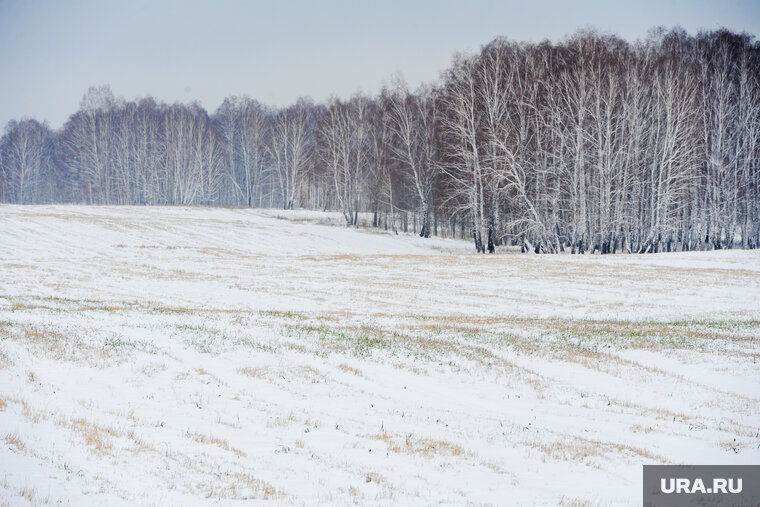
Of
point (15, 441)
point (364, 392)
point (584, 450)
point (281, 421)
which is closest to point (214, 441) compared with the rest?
point (281, 421)

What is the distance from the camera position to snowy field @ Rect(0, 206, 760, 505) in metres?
7.36

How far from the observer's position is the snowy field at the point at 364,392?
290 inches

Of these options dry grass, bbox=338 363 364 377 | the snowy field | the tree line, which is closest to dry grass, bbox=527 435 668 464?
the snowy field

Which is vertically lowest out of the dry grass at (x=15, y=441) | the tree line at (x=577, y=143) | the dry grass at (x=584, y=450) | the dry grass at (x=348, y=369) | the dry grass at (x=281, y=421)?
the dry grass at (x=584, y=450)

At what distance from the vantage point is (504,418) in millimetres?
10672

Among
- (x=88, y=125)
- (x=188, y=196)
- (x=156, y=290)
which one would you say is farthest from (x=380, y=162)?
(x=88, y=125)

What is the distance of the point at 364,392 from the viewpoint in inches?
466

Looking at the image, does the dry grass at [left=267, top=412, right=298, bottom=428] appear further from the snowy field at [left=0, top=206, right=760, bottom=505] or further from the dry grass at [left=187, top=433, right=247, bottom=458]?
the dry grass at [left=187, top=433, right=247, bottom=458]

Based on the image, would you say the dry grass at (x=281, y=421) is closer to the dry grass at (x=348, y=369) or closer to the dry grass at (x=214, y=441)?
the dry grass at (x=214, y=441)

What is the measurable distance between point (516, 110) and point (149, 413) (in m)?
46.1

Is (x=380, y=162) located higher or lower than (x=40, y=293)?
higher

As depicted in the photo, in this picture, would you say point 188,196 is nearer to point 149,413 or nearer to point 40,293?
point 40,293

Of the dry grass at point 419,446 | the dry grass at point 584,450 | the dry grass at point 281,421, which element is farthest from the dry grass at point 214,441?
the dry grass at point 584,450

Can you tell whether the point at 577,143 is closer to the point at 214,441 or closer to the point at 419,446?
the point at 419,446
